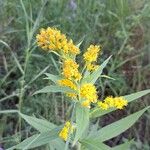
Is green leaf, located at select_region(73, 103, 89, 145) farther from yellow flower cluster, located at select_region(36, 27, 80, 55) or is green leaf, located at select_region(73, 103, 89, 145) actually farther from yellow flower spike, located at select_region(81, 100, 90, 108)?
yellow flower cluster, located at select_region(36, 27, 80, 55)

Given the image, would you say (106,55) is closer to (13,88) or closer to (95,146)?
(13,88)

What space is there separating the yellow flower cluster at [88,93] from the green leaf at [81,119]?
0.03 metres

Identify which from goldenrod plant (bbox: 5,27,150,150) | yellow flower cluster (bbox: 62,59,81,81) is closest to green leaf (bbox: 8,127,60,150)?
goldenrod plant (bbox: 5,27,150,150)

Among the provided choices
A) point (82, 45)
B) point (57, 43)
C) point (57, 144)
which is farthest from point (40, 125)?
point (82, 45)

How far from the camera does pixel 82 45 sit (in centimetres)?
290

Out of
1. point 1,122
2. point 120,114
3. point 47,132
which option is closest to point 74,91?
point 47,132

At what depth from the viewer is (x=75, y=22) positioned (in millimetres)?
2992

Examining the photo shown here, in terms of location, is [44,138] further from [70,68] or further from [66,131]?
[70,68]

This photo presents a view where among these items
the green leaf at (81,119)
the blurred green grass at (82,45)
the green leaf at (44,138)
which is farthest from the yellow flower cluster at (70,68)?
the blurred green grass at (82,45)

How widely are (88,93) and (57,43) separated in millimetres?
187

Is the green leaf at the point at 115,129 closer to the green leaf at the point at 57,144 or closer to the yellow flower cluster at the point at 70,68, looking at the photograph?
the green leaf at the point at 57,144

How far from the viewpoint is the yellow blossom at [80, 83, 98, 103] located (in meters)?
1.48

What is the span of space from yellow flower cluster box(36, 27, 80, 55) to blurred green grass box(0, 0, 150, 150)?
107 cm

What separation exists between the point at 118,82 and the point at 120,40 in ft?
1.03
